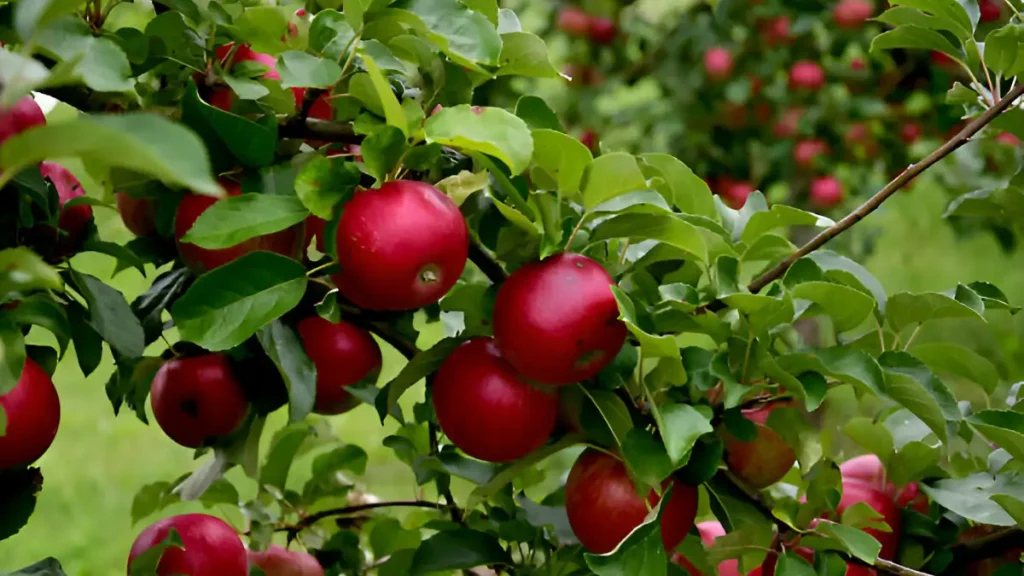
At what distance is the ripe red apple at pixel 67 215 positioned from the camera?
0.94 meters

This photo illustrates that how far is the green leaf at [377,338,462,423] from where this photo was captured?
0.91 metres

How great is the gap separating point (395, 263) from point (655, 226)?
19 cm

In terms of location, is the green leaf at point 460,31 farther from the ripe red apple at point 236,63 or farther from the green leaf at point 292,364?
the green leaf at point 292,364

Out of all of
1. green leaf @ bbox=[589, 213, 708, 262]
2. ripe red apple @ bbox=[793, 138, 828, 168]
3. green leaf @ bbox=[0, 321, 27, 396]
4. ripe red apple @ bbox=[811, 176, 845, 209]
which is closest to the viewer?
green leaf @ bbox=[0, 321, 27, 396]

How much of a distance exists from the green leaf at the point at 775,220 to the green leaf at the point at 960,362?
0.23m

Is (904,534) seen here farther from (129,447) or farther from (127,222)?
(129,447)

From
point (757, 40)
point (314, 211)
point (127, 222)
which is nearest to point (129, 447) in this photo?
point (757, 40)

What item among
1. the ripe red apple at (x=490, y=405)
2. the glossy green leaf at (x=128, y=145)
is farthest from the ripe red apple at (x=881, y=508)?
the glossy green leaf at (x=128, y=145)

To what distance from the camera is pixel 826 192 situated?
3.14m

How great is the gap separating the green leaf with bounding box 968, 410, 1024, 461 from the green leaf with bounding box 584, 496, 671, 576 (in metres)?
0.28

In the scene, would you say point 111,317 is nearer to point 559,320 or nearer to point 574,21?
point 559,320

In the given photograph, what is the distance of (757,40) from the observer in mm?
3031

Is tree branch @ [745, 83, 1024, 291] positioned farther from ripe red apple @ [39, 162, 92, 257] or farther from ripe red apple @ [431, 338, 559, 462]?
ripe red apple @ [39, 162, 92, 257]

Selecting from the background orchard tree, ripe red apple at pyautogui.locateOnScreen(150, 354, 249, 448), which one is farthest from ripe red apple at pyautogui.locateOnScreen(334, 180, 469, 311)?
ripe red apple at pyautogui.locateOnScreen(150, 354, 249, 448)
